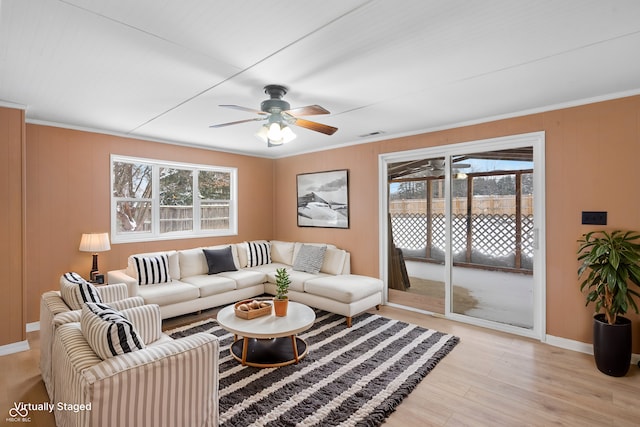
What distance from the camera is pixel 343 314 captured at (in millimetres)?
3838

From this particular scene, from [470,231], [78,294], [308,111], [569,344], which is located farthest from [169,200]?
[569,344]

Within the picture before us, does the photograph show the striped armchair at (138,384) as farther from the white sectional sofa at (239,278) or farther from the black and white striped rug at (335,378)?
the white sectional sofa at (239,278)

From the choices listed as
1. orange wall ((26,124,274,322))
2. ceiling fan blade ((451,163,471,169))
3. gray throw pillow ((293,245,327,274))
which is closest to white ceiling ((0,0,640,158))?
orange wall ((26,124,274,322))

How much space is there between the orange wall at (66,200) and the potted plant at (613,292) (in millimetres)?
5178

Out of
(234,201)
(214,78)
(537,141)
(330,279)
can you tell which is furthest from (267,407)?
(234,201)

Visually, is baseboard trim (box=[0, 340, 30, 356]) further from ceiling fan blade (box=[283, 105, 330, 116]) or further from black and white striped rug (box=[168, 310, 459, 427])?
ceiling fan blade (box=[283, 105, 330, 116])

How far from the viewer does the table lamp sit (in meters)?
3.83

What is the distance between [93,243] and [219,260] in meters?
Result: 1.55

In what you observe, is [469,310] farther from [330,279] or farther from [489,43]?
[489,43]

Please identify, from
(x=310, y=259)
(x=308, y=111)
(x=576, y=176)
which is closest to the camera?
(x=308, y=111)

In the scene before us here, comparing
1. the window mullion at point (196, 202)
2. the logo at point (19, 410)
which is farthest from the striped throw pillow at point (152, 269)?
the logo at point (19, 410)

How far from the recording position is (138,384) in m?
1.59

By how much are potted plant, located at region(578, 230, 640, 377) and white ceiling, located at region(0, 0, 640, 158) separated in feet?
4.50

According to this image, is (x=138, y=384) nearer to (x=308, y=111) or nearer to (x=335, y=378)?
(x=335, y=378)
